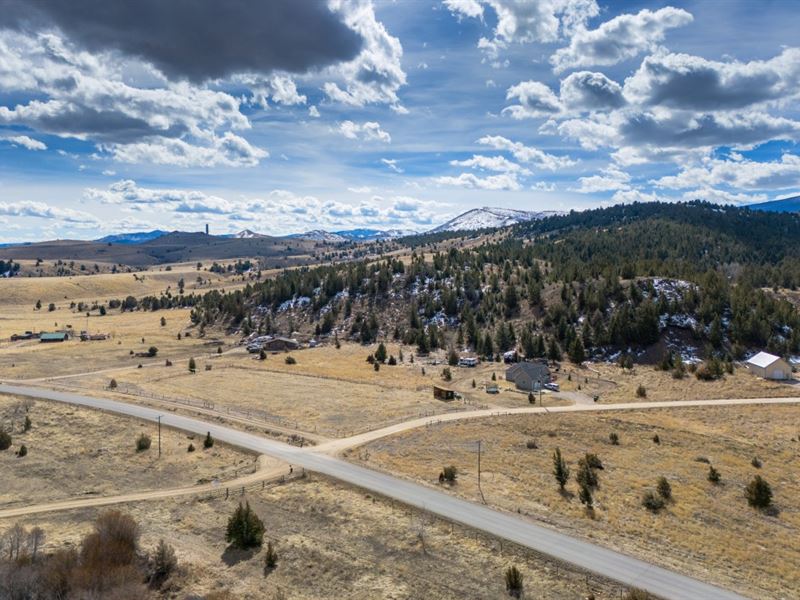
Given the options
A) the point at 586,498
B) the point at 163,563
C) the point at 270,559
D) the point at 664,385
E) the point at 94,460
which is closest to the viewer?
the point at 163,563

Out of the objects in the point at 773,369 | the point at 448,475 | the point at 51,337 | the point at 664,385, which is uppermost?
the point at 773,369

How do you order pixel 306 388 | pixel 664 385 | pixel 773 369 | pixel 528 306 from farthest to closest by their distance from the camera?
1. pixel 528 306
2. pixel 773 369
3. pixel 664 385
4. pixel 306 388

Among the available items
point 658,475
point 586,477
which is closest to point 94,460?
point 586,477

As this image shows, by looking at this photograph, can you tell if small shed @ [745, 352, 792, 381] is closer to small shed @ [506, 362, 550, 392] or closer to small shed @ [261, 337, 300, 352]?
small shed @ [506, 362, 550, 392]

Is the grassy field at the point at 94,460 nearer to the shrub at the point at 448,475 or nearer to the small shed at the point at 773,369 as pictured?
the shrub at the point at 448,475

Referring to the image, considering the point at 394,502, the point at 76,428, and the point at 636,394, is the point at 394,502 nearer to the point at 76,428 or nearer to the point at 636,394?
the point at 76,428

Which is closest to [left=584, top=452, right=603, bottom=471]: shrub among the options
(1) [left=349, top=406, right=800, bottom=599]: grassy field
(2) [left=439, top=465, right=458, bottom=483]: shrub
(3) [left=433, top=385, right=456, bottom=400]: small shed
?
(1) [left=349, top=406, right=800, bottom=599]: grassy field

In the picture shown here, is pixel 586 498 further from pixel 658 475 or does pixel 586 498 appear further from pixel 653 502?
pixel 658 475

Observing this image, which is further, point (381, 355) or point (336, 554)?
point (381, 355)
